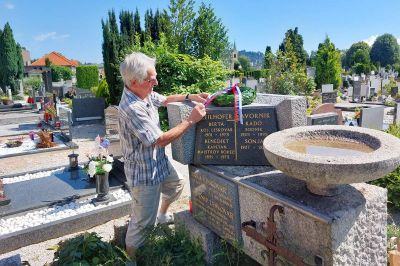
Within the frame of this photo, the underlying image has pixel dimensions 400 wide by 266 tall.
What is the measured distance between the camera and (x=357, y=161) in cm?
197

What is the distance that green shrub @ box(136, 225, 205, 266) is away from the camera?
116 inches

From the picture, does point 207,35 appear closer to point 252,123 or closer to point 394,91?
point 252,123

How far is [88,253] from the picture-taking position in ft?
10.2

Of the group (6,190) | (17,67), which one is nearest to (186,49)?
(6,190)

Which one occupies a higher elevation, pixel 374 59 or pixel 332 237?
pixel 374 59

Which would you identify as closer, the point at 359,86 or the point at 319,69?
the point at 359,86

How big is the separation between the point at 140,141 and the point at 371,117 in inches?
316

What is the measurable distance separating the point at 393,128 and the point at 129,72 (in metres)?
5.05

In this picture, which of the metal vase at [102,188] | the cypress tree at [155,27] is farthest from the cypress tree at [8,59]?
the metal vase at [102,188]

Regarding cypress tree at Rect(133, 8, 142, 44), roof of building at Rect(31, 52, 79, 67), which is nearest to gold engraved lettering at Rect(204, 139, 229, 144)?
cypress tree at Rect(133, 8, 142, 44)

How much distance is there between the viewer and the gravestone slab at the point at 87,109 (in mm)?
14227

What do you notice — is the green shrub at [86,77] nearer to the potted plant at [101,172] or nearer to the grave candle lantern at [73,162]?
the grave candle lantern at [73,162]

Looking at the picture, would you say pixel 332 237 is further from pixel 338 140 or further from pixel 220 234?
pixel 220 234

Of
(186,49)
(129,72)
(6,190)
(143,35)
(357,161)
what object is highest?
(143,35)
